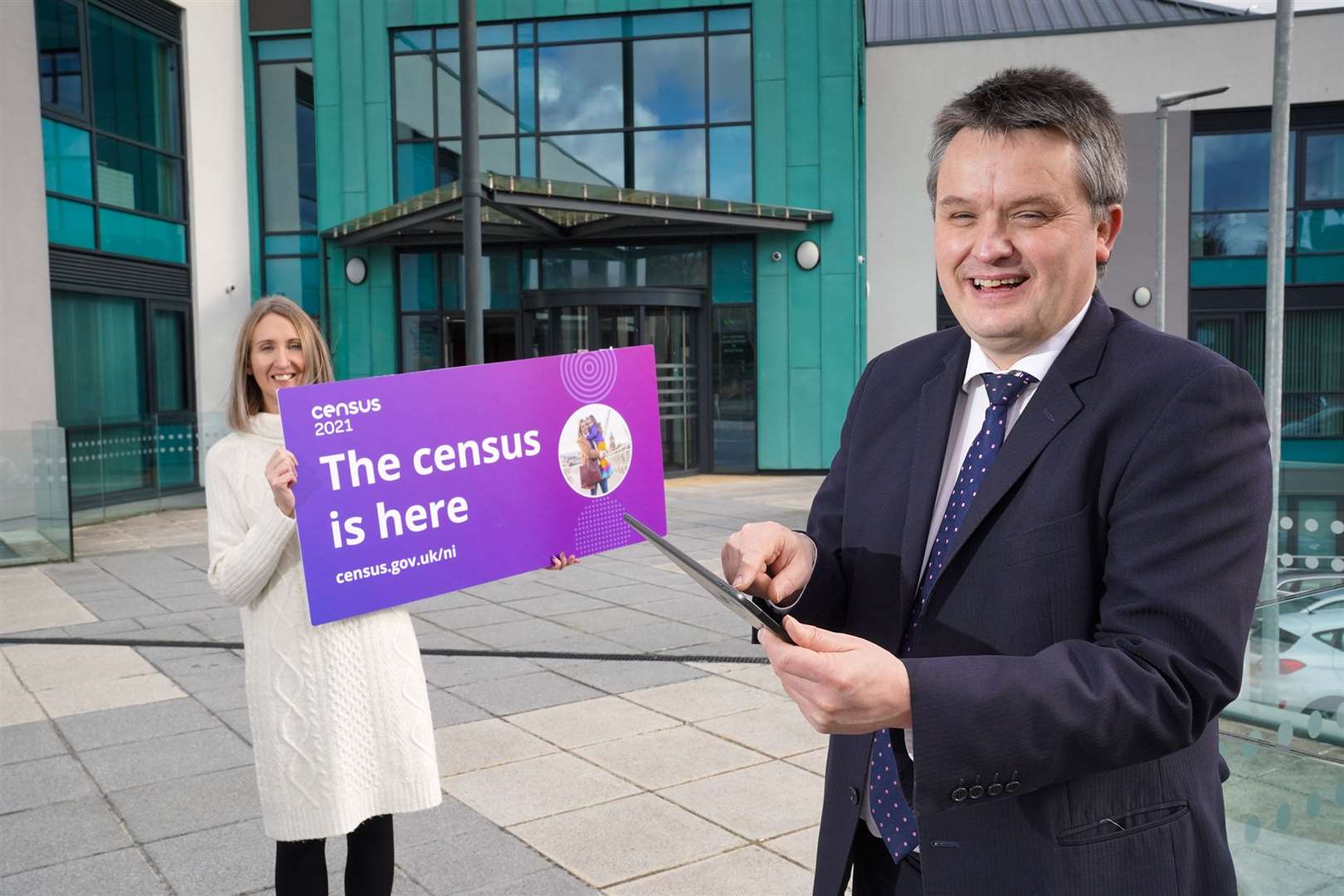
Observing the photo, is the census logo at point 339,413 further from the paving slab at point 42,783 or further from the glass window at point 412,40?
the glass window at point 412,40

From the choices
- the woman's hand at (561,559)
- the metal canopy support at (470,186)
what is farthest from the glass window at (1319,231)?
the woman's hand at (561,559)

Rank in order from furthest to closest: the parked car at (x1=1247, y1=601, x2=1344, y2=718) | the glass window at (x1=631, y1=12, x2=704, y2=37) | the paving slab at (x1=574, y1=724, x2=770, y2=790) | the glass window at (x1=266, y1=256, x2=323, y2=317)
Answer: the glass window at (x1=266, y1=256, x2=323, y2=317) < the glass window at (x1=631, y1=12, x2=704, y2=37) < the paving slab at (x1=574, y1=724, x2=770, y2=790) < the parked car at (x1=1247, y1=601, x2=1344, y2=718)

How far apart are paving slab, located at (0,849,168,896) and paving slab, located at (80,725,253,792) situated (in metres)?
0.83

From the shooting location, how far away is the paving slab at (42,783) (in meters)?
4.61

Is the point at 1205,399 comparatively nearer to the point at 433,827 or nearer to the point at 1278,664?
the point at 1278,664

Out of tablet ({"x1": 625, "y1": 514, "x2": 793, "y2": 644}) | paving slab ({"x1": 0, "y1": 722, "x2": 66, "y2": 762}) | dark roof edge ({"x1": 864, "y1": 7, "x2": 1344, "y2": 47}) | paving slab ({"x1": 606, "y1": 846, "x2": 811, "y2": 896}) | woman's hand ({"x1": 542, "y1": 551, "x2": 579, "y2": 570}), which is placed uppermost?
dark roof edge ({"x1": 864, "y1": 7, "x2": 1344, "y2": 47})

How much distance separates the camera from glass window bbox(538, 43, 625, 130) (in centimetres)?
1909

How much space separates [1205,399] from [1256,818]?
178 cm

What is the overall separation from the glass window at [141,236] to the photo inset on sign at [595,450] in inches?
605

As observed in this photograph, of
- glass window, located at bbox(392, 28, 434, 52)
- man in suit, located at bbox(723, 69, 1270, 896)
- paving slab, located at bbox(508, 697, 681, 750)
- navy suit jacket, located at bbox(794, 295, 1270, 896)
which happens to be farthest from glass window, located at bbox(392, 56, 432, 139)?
navy suit jacket, located at bbox(794, 295, 1270, 896)

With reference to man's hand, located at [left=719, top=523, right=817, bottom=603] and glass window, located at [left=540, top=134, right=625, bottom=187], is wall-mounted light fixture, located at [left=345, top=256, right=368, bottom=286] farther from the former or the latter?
man's hand, located at [left=719, top=523, right=817, bottom=603]

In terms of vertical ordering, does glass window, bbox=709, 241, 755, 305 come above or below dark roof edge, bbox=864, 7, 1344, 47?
below

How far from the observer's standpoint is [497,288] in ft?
63.3

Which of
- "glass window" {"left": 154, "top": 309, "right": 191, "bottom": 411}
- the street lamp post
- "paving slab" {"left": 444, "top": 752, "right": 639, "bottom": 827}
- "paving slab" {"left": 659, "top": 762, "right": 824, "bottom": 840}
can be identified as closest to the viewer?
"paving slab" {"left": 659, "top": 762, "right": 824, "bottom": 840}
